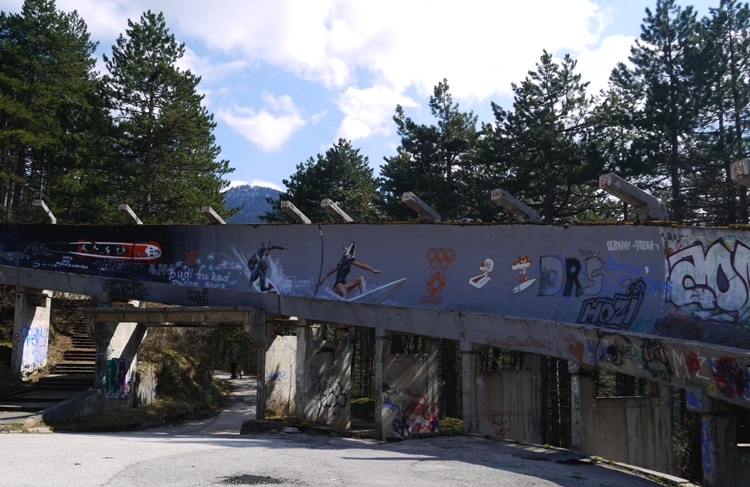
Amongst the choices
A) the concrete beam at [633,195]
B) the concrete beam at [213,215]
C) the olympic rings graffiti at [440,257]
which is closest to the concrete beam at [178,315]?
the concrete beam at [213,215]

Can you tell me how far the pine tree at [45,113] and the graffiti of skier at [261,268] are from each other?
44.1ft

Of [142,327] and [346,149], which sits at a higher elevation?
[346,149]

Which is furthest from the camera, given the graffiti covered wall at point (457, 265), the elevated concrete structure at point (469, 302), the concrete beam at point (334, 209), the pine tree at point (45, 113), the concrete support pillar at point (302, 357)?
the pine tree at point (45, 113)

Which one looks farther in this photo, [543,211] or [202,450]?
[543,211]

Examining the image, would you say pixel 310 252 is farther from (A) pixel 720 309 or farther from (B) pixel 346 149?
(B) pixel 346 149

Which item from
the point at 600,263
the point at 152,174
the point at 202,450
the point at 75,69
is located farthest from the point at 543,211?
the point at 75,69

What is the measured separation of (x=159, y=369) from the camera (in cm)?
2820

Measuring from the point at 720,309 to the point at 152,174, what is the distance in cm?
2839

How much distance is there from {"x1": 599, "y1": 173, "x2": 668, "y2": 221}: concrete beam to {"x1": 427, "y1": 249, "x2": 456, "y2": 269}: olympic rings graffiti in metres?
5.36

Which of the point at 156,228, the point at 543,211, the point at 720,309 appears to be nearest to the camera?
the point at 720,309

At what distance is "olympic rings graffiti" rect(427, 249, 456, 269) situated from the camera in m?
17.8

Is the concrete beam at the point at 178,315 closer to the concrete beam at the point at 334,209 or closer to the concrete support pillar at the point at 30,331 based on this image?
the concrete support pillar at the point at 30,331

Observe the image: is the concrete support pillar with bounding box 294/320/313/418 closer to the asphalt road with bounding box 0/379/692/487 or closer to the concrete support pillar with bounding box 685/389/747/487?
the asphalt road with bounding box 0/379/692/487

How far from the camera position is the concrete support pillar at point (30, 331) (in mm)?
25641
